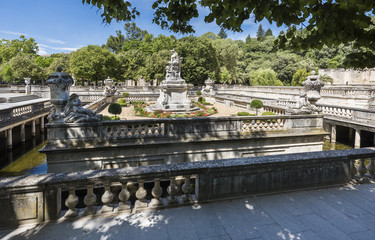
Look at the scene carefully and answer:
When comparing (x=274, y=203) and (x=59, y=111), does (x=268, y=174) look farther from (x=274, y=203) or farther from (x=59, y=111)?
(x=59, y=111)

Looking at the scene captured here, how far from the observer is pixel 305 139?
37.0 feet

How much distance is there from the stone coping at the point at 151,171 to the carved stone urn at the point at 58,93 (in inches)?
199

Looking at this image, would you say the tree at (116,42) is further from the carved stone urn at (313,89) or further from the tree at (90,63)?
the carved stone urn at (313,89)

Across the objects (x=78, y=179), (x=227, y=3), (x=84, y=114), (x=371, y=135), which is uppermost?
(x=227, y=3)

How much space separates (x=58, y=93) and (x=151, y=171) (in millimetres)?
6269

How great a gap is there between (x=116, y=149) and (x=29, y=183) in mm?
5457

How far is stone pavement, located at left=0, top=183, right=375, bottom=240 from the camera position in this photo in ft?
12.0

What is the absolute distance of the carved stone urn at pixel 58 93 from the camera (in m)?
8.60

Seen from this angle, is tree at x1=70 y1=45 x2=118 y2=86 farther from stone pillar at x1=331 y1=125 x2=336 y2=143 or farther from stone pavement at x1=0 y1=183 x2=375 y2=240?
stone pavement at x1=0 y1=183 x2=375 y2=240

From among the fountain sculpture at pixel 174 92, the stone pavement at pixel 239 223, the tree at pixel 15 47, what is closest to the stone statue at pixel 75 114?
the stone pavement at pixel 239 223

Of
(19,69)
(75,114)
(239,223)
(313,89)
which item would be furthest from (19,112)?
(19,69)

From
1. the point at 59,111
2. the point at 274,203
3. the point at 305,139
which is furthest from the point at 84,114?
the point at 305,139

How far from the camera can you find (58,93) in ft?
28.6

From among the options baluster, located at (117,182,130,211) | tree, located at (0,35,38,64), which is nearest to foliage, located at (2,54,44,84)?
tree, located at (0,35,38,64)
